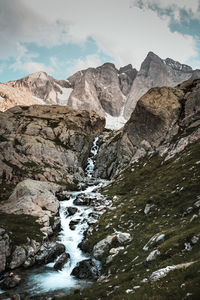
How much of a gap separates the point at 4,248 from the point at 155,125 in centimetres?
7411

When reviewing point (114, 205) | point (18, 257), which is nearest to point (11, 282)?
point (18, 257)

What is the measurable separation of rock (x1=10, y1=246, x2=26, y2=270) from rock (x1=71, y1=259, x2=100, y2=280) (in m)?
8.50

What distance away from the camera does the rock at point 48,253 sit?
112 ft

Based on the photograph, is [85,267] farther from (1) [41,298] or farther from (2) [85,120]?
(2) [85,120]

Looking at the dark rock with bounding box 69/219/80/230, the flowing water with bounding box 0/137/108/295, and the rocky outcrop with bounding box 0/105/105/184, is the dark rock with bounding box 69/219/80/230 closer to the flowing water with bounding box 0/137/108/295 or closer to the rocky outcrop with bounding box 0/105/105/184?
the flowing water with bounding box 0/137/108/295

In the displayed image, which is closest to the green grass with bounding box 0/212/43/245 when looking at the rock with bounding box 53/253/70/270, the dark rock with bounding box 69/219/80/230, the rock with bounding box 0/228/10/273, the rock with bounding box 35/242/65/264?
the rock with bounding box 0/228/10/273

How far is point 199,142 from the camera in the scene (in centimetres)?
5656

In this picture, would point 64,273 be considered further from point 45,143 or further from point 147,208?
point 45,143

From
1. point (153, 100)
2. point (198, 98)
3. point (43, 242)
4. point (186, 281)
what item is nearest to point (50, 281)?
point (43, 242)

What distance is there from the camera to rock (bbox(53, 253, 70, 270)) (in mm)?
31577

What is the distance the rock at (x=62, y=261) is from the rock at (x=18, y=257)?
512 cm

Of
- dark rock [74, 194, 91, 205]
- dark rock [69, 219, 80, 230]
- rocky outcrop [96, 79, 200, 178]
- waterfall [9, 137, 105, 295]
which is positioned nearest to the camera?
waterfall [9, 137, 105, 295]

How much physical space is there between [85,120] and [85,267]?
383ft

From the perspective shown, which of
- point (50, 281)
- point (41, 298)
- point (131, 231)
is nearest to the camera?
point (41, 298)
